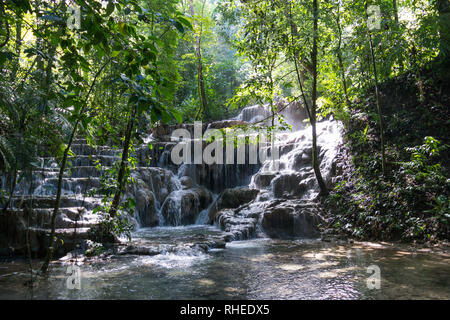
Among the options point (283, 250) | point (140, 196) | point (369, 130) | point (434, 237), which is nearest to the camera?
point (434, 237)

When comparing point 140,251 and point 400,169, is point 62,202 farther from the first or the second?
point 400,169

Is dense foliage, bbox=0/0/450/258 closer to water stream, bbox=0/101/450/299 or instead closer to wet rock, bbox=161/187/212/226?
water stream, bbox=0/101/450/299

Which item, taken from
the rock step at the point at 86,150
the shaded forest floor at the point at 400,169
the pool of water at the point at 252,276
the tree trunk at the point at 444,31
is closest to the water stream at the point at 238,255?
the pool of water at the point at 252,276

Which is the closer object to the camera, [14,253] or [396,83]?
[14,253]

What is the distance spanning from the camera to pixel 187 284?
3.60 m

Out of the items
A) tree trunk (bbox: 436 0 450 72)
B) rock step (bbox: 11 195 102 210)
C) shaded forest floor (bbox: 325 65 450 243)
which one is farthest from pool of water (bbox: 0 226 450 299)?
tree trunk (bbox: 436 0 450 72)

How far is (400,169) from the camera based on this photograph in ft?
22.4

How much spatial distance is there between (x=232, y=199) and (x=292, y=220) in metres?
3.07

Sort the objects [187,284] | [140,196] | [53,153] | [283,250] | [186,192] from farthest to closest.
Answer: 1. [186,192]
2. [140,196]
3. [283,250]
4. [53,153]
5. [187,284]

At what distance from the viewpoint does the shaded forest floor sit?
5.92 m

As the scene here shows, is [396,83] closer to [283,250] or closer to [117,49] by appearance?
[283,250]

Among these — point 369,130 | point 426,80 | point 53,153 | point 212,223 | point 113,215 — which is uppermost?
point 426,80

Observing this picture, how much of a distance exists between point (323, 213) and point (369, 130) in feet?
9.44

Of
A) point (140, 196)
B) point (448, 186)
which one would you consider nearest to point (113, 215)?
point (140, 196)
